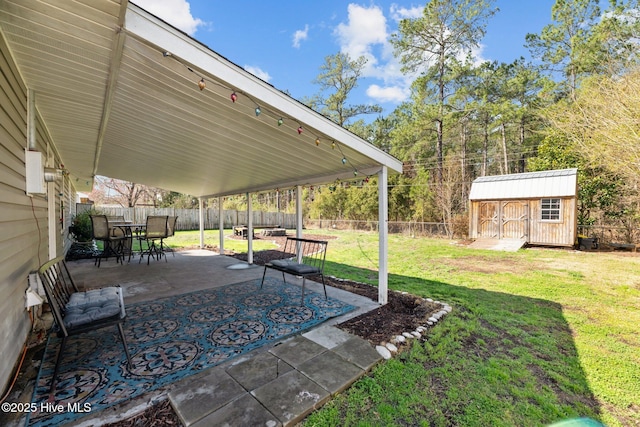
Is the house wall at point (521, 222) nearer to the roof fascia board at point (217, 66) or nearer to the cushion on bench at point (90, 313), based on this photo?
the roof fascia board at point (217, 66)

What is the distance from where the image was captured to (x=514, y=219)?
34.2 feet

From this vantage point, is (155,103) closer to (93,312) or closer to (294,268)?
(93,312)

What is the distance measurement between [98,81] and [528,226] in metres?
12.6

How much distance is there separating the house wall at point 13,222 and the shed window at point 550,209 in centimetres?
1314

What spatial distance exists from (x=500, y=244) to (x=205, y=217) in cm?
1589

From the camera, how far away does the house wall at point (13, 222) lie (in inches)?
76.8

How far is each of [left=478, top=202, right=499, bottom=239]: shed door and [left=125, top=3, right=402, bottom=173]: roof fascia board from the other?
10.2 metres

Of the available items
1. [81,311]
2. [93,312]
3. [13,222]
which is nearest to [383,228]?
[93,312]

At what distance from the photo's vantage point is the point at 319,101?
62.7 ft

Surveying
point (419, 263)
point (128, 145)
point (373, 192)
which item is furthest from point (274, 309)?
point (373, 192)

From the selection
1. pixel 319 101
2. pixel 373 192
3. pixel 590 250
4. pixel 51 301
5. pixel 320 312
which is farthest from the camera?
pixel 319 101

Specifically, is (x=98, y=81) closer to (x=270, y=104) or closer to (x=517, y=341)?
(x=270, y=104)

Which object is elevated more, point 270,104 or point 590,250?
point 270,104

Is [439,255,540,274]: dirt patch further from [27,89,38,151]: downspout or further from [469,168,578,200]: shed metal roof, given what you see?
[27,89,38,151]: downspout
